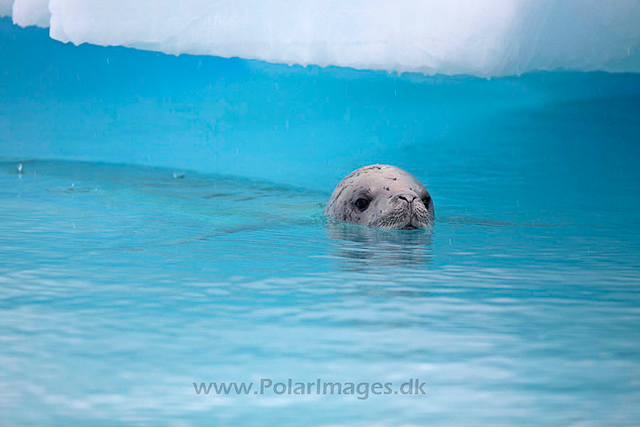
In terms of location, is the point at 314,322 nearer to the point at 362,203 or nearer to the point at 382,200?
the point at 382,200

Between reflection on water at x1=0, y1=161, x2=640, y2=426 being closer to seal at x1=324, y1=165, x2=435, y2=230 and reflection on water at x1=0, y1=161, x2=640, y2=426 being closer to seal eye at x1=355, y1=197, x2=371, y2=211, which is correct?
seal at x1=324, y1=165, x2=435, y2=230

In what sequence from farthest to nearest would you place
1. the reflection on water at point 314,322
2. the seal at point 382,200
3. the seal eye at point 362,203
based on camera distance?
the seal eye at point 362,203, the seal at point 382,200, the reflection on water at point 314,322

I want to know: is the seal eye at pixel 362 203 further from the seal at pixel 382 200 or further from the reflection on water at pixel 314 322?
the reflection on water at pixel 314 322

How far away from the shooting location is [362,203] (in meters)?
10.7

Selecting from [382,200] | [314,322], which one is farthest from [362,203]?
[314,322]

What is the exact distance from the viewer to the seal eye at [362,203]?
1065 cm

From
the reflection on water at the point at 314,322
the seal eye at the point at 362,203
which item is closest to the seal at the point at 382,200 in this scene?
the seal eye at the point at 362,203

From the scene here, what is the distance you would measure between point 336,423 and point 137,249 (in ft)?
16.5

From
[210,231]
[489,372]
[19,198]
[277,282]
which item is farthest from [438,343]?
[19,198]

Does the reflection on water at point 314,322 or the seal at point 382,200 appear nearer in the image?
the reflection on water at point 314,322

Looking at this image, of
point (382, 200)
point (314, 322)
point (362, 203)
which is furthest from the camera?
point (362, 203)

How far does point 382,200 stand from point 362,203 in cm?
43

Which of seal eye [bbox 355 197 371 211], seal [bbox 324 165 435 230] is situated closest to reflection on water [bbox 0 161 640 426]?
seal [bbox 324 165 435 230]

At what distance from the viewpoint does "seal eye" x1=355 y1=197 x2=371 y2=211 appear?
10648mm
